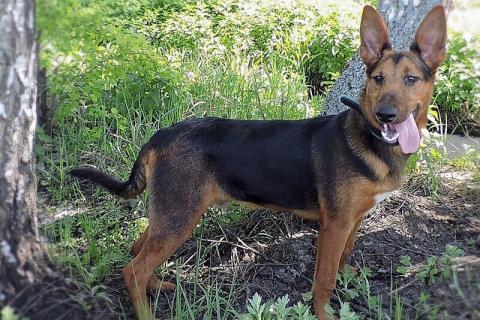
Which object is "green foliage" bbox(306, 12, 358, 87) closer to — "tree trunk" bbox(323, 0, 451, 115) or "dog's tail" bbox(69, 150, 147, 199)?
"tree trunk" bbox(323, 0, 451, 115)

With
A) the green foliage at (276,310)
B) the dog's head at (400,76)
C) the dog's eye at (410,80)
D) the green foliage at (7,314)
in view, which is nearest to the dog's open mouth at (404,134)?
the dog's head at (400,76)

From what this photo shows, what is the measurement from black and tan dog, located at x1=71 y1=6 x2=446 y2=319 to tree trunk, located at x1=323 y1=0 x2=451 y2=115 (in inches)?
47.2

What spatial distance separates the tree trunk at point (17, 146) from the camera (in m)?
2.65

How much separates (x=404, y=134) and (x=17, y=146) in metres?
2.27

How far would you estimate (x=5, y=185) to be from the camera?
2744 millimetres

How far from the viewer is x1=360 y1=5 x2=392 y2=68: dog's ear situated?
3.90 metres

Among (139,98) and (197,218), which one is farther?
(139,98)

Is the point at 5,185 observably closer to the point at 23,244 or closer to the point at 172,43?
the point at 23,244

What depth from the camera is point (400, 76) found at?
370cm

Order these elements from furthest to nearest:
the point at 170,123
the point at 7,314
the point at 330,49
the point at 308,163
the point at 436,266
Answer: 1. the point at 330,49
2. the point at 170,123
3. the point at 436,266
4. the point at 308,163
5. the point at 7,314

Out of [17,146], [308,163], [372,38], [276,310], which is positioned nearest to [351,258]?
[308,163]

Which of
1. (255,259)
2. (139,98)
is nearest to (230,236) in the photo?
(255,259)

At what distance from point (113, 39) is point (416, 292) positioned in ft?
10.9

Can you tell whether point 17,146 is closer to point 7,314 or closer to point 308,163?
point 7,314
